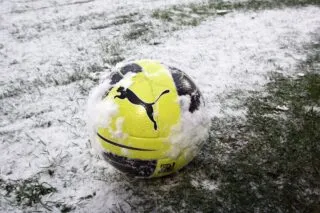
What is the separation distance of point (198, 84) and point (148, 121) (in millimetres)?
1827

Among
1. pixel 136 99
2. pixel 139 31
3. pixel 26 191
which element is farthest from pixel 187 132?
pixel 139 31

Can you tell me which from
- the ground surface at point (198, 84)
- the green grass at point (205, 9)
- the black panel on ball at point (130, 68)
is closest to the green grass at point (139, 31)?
the ground surface at point (198, 84)

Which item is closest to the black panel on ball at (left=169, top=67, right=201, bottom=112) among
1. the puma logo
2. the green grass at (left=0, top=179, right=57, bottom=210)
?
the puma logo

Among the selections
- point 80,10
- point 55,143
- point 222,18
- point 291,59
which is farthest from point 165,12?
point 55,143

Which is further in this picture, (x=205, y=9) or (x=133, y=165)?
(x=205, y=9)

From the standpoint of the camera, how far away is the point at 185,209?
2693 millimetres

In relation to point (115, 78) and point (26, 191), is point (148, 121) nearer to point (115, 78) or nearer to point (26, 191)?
point (115, 78)

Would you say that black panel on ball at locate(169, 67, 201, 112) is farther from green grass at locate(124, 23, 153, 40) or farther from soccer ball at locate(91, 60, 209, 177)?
green grass at locate(124, 23, 153, 40)

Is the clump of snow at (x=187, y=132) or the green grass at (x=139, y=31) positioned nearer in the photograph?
the clump of snow at (x=187, y=132)

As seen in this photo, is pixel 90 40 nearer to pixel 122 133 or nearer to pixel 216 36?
pixel 216 36

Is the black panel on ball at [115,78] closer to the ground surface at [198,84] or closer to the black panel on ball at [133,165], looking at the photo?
the black panel on ball at [133,165]

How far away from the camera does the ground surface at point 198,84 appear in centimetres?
283

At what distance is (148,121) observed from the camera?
99.8 inches

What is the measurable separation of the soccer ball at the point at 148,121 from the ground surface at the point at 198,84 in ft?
1.15
